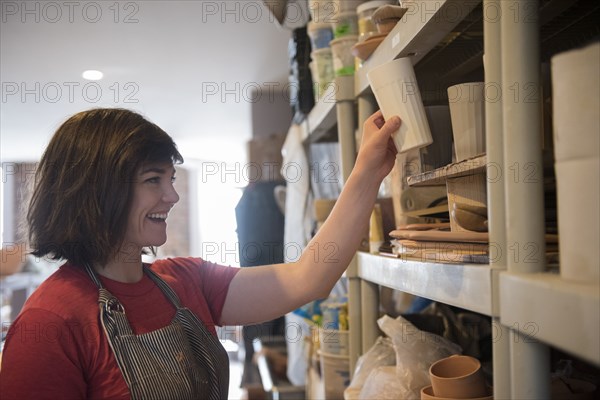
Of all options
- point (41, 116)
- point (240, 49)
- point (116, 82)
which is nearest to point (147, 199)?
point (240, 49)

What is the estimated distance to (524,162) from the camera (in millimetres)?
788

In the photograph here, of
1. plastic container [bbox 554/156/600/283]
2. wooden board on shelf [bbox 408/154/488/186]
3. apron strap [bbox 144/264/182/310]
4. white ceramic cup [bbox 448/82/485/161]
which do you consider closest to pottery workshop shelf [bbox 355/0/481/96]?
white ceramic cup [bbox 448/82/485/161]

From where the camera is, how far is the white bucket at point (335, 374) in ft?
6.09

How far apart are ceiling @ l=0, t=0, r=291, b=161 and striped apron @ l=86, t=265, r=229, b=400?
121cm

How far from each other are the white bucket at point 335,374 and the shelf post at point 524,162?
1096 millimetres

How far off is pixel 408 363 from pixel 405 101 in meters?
0.60

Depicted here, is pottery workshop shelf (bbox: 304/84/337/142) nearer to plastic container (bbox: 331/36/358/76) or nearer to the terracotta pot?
plastic container (bbox: 331/36/358/76)

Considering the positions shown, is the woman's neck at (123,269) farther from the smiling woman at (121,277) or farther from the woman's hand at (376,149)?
the woman's hand at (376,149)

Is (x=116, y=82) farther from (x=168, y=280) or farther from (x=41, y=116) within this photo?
(x=168, y=280)

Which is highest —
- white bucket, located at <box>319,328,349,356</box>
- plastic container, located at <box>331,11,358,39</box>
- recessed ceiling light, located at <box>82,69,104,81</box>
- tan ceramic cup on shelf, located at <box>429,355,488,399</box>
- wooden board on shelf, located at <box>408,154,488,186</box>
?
recessed ceiling light, located at <box>82,69,104,81</box>

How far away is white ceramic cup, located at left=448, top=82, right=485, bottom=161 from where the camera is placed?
101 cm

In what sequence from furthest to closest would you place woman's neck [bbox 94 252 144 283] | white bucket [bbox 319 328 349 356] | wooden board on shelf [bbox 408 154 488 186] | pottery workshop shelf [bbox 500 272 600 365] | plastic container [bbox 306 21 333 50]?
plastic container [bbox 306 21 333 50] → white bucket [bbox 319 328 349 356] → woman's neck [bbox 94 252 144 283] → wooden board on shelf [bbox 408 154 488 186] → pottery workshop shelf [bbox 500 272 600 365]

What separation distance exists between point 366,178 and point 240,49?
3082 millimetres

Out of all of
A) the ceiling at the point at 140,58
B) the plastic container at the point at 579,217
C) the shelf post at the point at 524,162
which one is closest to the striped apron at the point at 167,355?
the shelf post at the point at 524,162
